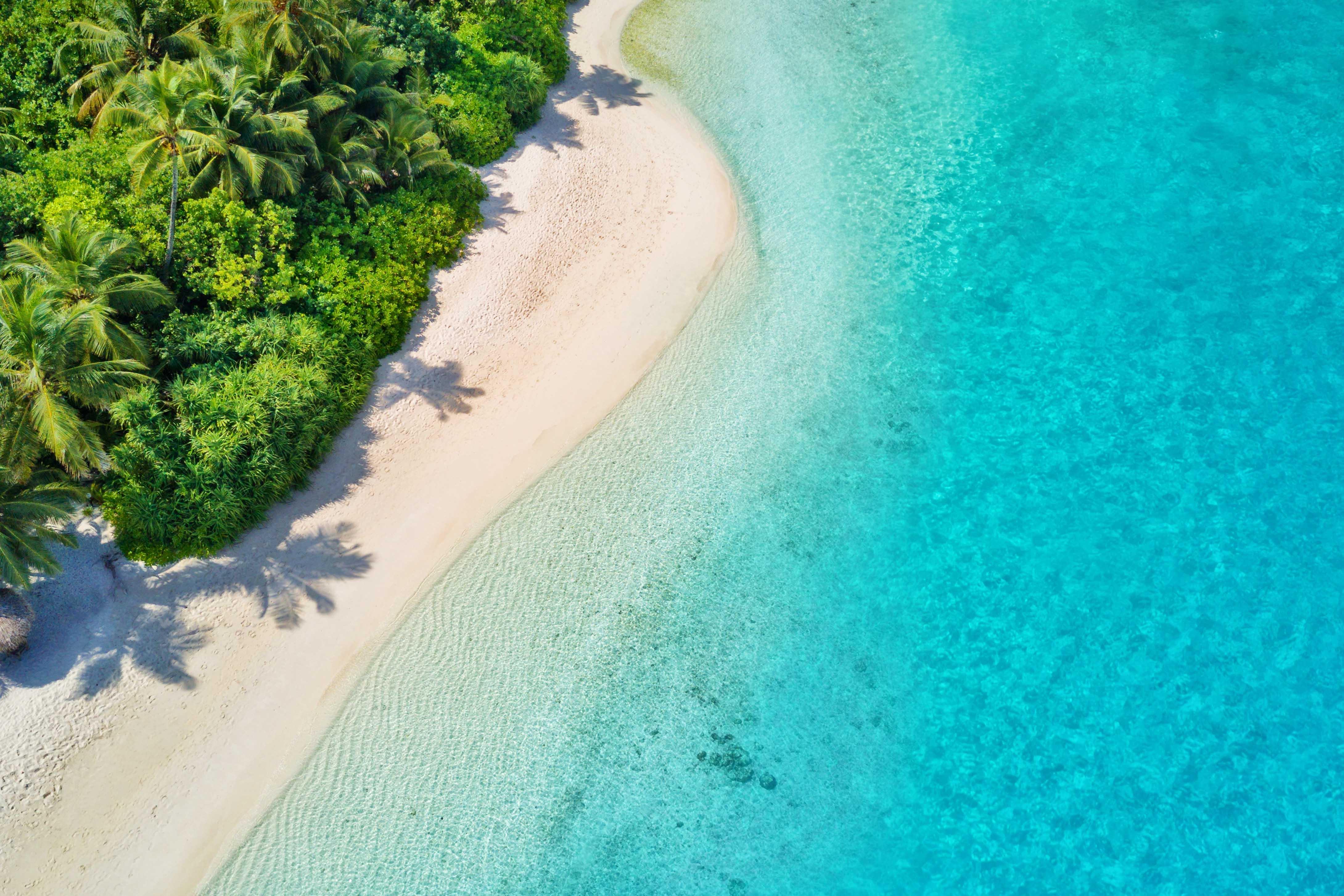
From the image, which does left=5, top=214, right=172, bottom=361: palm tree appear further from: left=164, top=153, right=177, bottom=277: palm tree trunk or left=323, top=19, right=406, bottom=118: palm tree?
left=323, top=19, right=406, bottom=118: palm tree

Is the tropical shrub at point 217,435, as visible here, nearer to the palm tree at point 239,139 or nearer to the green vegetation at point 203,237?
the green vegetation at point 203,237

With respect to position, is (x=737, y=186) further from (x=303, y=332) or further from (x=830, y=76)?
(x=303, y=332)

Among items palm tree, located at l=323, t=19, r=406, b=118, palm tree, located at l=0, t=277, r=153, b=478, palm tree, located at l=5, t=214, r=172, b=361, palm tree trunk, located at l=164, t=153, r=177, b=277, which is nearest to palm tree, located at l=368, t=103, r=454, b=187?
palm tree, located at l=323, t=19, r=406, b=118

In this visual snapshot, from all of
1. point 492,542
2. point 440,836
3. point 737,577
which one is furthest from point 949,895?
point 492,542

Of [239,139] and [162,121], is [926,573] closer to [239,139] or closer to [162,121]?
[239,139]

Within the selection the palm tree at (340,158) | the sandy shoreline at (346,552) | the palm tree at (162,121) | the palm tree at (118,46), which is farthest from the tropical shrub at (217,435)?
the palm tree at (118,46)

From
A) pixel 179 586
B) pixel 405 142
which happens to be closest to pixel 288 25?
pixel 405 142
